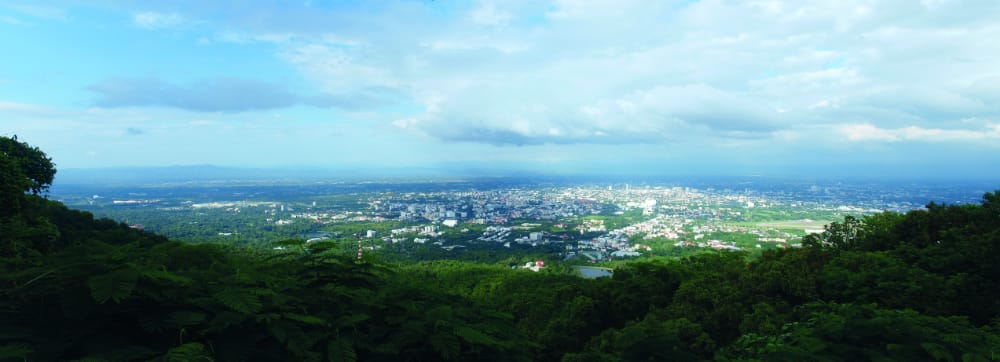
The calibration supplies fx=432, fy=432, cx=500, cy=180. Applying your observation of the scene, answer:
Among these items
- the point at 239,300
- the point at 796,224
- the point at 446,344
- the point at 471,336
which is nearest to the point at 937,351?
the point at 471,336

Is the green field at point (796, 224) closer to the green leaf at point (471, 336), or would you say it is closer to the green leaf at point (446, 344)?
the green leaf at point (471, 336)

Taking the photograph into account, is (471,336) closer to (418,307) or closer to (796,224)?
(418,307)

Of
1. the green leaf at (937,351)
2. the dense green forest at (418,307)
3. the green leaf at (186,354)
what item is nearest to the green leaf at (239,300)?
the dense green forest at (418,307)

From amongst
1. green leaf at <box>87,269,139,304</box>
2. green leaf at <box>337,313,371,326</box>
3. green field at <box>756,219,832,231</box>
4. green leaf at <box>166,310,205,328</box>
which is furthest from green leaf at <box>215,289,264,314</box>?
green field at <box>756,219,832,231</box>

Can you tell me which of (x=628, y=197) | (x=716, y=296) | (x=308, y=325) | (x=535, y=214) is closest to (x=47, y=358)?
(x=308, y=325)

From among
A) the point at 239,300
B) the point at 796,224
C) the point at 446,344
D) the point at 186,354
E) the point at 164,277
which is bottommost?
the point at 796,224

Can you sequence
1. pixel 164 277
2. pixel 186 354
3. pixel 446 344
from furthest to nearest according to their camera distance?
pixel 446 344 → pixel 164 277 → pixel 186 354
